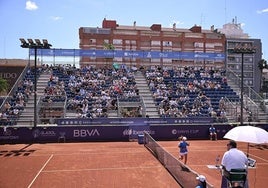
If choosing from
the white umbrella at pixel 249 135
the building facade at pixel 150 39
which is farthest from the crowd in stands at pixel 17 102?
the building facade at pixel 150 39

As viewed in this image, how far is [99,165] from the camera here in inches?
722

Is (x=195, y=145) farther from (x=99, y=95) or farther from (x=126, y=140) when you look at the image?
(x=99, y=95)

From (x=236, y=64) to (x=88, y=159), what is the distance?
93010 millimetres

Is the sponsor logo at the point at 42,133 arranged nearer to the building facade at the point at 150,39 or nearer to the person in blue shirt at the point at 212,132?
the person in blue shirt at the point at 212,132

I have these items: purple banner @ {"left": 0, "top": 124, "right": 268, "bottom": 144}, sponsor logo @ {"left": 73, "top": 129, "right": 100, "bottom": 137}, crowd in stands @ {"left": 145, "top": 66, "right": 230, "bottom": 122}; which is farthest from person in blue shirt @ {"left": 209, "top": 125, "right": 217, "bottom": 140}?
sponsor logo @ {"left": 73, "top": 129, "right": 100, "bottom": 137}

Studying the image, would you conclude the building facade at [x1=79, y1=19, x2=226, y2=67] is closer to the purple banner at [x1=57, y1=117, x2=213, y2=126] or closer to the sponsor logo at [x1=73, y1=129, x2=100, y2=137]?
the purple banner at [x1=57, y1=117, x2=213, y2=126]

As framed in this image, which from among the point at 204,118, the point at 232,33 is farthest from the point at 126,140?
the point at 232,33

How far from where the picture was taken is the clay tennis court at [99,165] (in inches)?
577

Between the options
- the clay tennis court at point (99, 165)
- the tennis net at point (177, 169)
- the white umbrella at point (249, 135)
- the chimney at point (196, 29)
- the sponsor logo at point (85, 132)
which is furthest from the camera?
the chimney at point (196, 29)

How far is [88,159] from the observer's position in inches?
794

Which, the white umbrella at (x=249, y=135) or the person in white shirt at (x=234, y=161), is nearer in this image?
the person in white shirt at (x=234, y=161)

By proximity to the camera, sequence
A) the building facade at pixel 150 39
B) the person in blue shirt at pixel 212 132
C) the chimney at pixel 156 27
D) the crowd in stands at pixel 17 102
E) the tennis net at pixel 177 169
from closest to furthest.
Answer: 1. the tennis net at pixel 177 169
2. the person in blue shirt at pixel 212 132
3. the crowd in stands at pixel 17 102
4. the building facade at pixel 150 39
5. the chimney at pixel 156 27

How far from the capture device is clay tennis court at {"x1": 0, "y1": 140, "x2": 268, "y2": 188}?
48.1ft

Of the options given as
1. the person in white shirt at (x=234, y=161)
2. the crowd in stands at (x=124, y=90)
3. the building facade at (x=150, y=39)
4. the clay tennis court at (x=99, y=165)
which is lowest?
the clay tennis court at (x=99, y=165)
